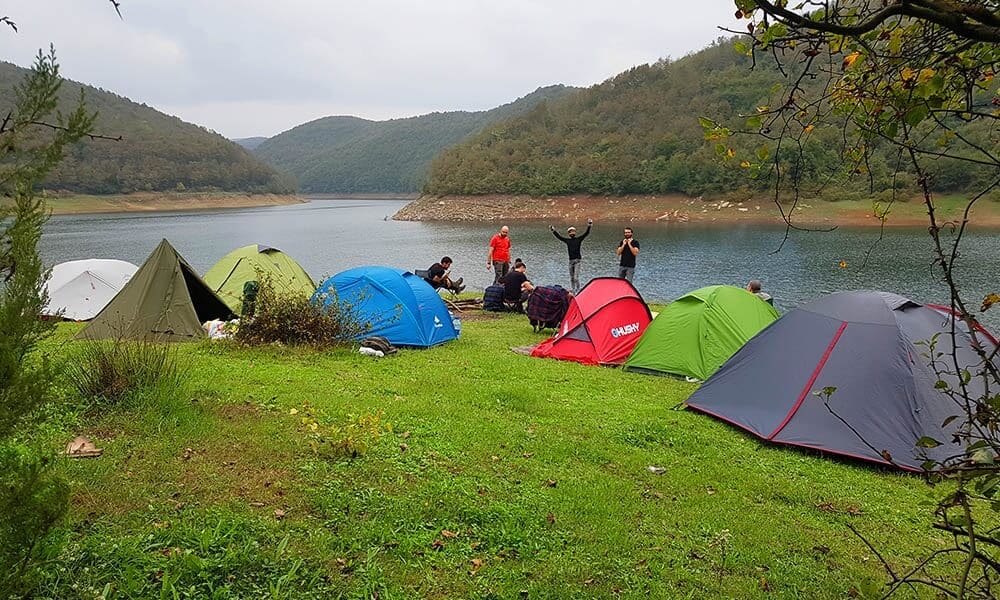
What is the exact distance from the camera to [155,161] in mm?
95562

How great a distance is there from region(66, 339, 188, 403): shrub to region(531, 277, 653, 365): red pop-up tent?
644cm

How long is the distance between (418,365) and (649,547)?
5.50 metres

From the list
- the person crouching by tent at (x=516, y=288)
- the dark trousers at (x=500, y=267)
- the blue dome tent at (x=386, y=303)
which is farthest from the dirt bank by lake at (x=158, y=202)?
the blue dome tent at (x=386, y=303)

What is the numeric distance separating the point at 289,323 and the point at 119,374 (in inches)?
156

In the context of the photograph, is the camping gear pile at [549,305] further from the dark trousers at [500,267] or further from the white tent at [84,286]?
the white tent at [84,286]

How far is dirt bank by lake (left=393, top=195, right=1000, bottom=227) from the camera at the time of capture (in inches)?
1913

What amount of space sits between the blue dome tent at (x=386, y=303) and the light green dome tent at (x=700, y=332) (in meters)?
3.61

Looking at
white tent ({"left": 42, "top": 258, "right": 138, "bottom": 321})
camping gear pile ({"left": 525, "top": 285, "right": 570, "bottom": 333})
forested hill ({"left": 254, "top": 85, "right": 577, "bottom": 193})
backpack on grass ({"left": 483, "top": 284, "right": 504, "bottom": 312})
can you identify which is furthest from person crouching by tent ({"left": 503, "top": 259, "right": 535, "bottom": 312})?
forested hill ({"left": 254, "top": 85, "right": 577, "bottom": 193})

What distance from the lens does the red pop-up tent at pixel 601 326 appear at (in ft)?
34.0

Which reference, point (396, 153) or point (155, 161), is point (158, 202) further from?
point (396, 153)

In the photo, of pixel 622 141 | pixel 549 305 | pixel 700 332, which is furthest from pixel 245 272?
pixel 622 141

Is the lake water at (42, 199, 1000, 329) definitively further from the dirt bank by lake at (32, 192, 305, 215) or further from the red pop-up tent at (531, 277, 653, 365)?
the dirt bank by lake at (32, 192, 305, 215)

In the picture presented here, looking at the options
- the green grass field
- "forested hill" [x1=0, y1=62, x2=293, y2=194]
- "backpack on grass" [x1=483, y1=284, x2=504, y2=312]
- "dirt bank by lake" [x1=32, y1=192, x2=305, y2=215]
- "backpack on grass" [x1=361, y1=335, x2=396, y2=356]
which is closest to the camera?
the green grass field

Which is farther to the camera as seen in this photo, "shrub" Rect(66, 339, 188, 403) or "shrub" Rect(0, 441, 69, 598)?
"shrub" Rect(66, 339, 188, 403)
